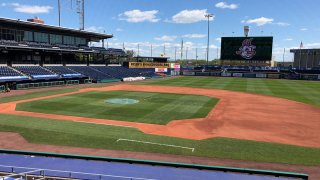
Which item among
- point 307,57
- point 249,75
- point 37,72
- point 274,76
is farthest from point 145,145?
point 307,57

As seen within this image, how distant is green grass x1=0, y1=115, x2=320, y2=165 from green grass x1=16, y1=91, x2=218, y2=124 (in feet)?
14.8

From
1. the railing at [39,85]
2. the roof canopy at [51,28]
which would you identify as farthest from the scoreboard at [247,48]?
the railing at [39,85]

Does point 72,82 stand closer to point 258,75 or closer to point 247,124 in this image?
point 247,124

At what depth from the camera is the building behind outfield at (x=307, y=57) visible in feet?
380

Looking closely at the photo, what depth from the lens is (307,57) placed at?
121 m

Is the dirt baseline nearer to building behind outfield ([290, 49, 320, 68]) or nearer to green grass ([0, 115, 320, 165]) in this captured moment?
green grass ([0, 115, 320, 165])

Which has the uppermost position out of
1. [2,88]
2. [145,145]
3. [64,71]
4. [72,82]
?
[64,71]

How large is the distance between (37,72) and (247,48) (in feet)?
209

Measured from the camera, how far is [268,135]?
2275 centimetres

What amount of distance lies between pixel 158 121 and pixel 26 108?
15.9 meters

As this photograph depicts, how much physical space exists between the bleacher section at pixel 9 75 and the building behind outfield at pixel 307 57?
108 metres

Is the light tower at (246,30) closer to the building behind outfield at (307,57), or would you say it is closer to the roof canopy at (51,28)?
the building behind outfield at (307,57)

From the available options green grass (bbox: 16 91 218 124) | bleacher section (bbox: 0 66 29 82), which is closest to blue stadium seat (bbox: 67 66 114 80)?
bleacher section (bbox: 0 66 29 82)

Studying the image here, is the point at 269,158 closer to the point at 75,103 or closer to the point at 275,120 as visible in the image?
the point at 275,120
